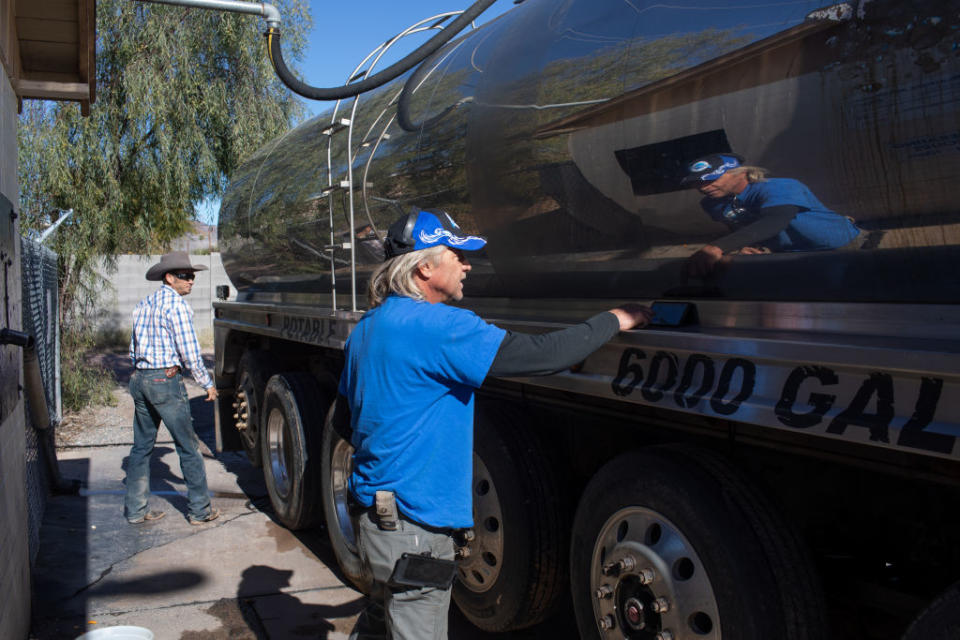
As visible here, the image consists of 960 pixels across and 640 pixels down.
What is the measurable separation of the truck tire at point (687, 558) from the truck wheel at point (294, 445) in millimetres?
2845

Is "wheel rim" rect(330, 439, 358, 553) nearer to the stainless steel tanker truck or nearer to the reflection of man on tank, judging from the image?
the stainless steel tanker truck

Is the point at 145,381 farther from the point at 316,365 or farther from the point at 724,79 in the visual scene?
the point at 724,79

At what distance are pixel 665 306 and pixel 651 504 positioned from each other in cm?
61

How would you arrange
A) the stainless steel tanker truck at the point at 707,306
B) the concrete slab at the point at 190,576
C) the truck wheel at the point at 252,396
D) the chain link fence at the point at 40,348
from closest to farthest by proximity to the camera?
1. the stainless steel tanker truck at the point at 707,306
2. the concrete slab at the point at 190,576
3. the chain link fence at the point at 40,348
4. the truck wheel at the point at 252,396

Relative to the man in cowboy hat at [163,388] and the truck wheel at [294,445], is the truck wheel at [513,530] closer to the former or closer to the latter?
the truck wheel at [294,445]

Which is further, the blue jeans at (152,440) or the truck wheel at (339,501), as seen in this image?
the blue jeans at (152,440)

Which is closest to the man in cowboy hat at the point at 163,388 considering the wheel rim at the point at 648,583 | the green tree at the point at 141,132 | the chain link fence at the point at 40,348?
the chain link fence at the point at 40,348

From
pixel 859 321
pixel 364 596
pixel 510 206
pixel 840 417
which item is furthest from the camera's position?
pixel 364 596

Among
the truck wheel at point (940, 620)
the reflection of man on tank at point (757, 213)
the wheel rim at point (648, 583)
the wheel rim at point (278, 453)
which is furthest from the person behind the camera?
the wheel rim at point (278, 453)

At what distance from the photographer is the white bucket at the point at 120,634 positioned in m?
3.73

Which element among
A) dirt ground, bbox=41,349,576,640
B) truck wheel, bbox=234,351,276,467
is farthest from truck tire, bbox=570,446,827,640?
truck wheel, bbox=234,351,276,467

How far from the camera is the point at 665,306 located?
8.41 ft

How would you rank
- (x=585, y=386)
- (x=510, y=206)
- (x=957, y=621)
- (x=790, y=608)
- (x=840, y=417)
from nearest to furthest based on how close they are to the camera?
(x=957, y=621) < (x=840, y=417) < (x=790, y=608) < (x=585, y=386) < (x=510, y=206)

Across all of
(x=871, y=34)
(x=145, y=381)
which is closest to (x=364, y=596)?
(x=145, y=381)
